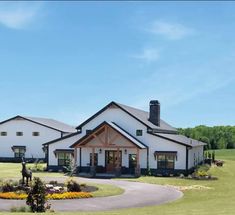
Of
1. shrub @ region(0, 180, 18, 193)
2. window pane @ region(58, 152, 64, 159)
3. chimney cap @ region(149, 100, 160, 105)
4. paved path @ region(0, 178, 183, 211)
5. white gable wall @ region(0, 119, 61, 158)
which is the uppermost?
chimney cap @ region(149, 100, 160, 105)

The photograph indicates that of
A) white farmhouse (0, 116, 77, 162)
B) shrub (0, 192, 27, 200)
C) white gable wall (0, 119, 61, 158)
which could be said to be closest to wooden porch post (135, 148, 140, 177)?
shrub (0, 192, 27, 200)

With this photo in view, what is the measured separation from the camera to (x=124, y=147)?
44938 mm

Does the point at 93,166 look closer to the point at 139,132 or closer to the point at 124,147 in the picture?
the point at 124,147

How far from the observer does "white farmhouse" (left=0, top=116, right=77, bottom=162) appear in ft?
209

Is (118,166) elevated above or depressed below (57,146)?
below

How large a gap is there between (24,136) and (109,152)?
2142 cm

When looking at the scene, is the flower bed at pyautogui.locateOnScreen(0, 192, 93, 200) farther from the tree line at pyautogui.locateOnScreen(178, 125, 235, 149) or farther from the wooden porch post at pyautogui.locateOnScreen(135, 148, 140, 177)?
the tree line at pyautogui.locateOnScreen(178, 125, 235, 149)

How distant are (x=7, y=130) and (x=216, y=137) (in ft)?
169

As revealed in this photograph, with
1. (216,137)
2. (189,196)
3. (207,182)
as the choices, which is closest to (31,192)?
Answer: (189,196)

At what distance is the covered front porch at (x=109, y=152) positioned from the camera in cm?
4484

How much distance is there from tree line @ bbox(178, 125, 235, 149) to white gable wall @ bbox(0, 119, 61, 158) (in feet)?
135

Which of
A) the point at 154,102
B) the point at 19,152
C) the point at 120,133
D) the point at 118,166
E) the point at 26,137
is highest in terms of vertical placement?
the point at 154,102

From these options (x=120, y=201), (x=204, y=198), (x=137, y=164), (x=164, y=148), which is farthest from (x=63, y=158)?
(x=204, y=198)

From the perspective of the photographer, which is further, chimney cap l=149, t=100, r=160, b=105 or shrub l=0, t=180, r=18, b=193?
chimney cap l=149, t=100, r=160, b=105
